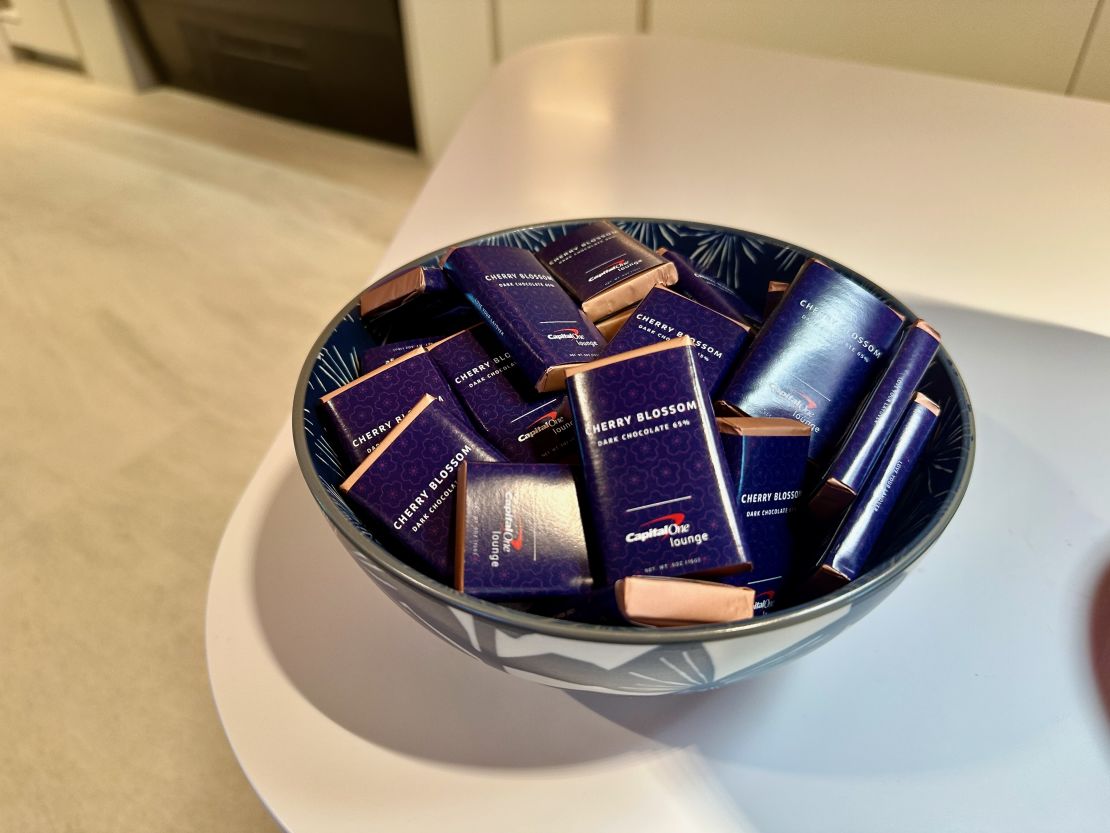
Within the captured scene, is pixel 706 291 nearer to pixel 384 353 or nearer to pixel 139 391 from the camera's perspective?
pixel 384 353

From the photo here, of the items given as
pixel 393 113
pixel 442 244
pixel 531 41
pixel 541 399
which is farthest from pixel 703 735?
pixel 393 113

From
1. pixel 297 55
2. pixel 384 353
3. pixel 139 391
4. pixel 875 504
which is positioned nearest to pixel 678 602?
pixel 875 504

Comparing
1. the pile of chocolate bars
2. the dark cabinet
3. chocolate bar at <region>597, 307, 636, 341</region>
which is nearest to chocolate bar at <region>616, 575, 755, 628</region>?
the pile of chocolate bars

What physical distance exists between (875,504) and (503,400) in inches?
8.9

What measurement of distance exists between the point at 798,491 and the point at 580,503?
0.13m

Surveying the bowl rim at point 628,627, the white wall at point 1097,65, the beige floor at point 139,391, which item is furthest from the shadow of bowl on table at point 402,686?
the white wall at point 1097,65

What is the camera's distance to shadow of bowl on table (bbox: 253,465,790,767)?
17.2 inches

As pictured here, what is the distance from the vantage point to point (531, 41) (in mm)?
2072

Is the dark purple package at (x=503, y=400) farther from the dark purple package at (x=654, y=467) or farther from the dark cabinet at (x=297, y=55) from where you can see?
the dark cabinet at (x=297, y=55)

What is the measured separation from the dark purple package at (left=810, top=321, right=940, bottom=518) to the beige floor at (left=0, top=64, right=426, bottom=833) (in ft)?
2.25

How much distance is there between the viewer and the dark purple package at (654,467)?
0.39 meters

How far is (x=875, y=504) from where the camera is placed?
1.46 feet

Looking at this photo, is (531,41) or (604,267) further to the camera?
(531,41)

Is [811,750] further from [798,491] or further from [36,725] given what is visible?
[36,725]
